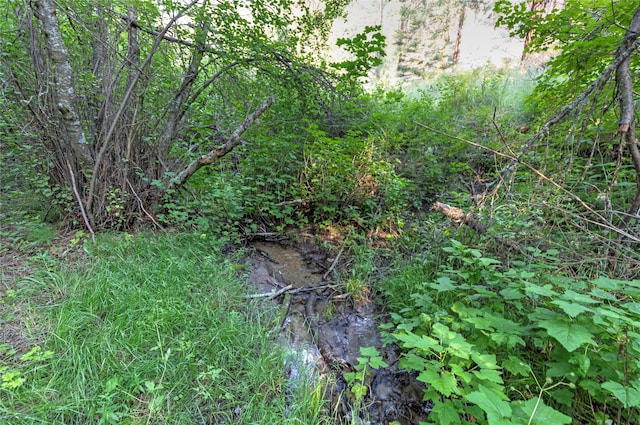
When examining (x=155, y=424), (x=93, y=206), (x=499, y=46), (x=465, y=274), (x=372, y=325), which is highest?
(x=499, y=46)

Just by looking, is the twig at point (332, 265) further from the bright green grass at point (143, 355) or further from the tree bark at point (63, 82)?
the tree bark at point (63, 82)

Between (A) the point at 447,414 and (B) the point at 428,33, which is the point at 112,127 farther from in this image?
(B) the point at 428,33

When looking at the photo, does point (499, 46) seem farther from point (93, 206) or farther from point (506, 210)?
point (93, 206)

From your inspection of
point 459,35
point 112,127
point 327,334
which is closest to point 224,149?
point 112,127

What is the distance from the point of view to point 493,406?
1037 mm

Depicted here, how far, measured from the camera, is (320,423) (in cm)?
152

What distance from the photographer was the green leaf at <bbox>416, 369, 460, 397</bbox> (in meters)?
1.20

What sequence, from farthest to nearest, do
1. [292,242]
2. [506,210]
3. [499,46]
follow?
[499,46], [292,242], [506,210]

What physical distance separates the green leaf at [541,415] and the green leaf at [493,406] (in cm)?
7

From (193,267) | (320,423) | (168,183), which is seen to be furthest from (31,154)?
(320,423)

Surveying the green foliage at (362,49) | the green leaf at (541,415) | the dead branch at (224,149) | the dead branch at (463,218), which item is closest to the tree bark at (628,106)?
the dead branch at (463,218)

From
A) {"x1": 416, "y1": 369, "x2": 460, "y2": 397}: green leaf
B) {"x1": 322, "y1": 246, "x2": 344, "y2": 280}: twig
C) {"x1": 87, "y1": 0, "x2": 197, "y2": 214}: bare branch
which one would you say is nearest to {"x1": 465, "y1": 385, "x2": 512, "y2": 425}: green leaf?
{"x1": 416, "y1": 369, "x2": 460, "y2": 397}: green leaf

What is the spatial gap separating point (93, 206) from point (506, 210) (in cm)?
404

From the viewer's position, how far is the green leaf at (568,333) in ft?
3.67
